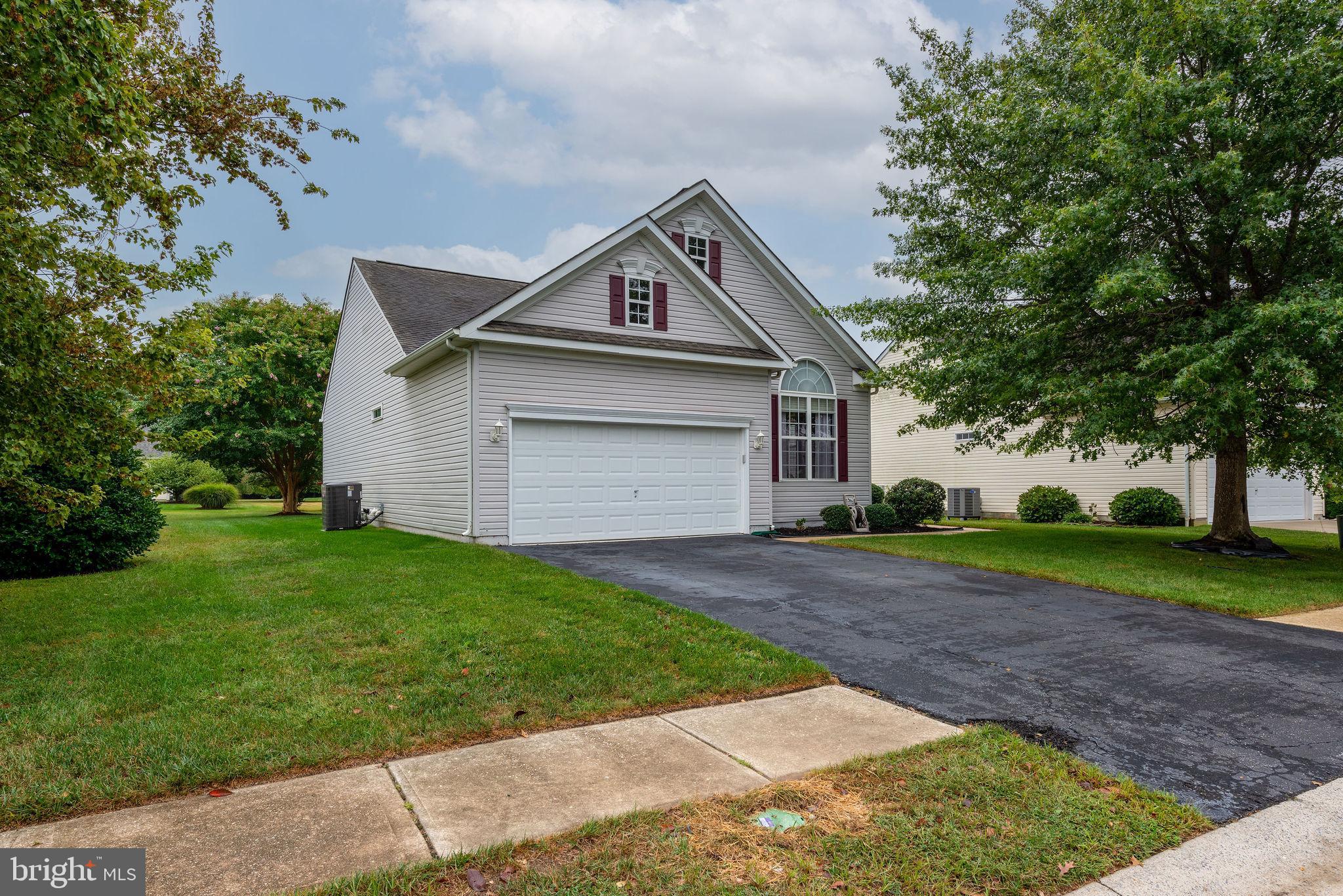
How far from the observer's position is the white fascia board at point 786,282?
1612 cm

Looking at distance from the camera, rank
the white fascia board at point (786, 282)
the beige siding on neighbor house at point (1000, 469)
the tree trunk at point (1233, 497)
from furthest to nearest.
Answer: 1. the beige siding on neighbor house at point (1000, 469)
2. the white fascia board at point (786, 282)
3. the tree trunk at point (1233, 497)

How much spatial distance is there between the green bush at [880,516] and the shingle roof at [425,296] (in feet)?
28.8

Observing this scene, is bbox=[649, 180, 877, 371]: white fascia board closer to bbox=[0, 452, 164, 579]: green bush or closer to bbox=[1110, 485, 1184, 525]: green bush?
bbox=[1110, 485, 1184, 525]: green bush

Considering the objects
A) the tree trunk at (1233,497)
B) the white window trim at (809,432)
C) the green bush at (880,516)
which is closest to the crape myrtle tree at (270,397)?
the white window trim at (809,432)

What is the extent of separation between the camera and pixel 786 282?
16656mm

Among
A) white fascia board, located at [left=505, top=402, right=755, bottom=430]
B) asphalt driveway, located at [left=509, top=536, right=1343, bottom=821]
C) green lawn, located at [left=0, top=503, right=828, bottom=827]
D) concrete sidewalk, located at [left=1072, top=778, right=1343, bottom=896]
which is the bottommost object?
concrete sidewalk, located at [left=1072, top=778, right=1343, bottom=896]

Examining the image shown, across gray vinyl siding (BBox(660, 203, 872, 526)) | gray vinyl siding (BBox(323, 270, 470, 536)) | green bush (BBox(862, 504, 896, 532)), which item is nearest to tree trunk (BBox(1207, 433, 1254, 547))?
green bush (BBox(862, 504, 896, 532))

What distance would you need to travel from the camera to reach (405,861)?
2.51 m

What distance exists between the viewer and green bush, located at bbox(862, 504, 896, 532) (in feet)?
→ 51.4

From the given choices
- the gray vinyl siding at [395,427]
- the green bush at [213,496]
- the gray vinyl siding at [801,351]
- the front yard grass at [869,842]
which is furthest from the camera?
the green bush at [213,496]

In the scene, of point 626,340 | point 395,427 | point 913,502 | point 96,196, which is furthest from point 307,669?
point 913,502

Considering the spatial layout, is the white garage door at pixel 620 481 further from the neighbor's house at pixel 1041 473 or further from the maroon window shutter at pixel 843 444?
the neighbor's house at pixel 1041 473

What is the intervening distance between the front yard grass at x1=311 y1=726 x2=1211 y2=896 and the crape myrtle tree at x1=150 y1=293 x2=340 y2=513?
22.3 meters

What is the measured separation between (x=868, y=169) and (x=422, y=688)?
16.8 m
